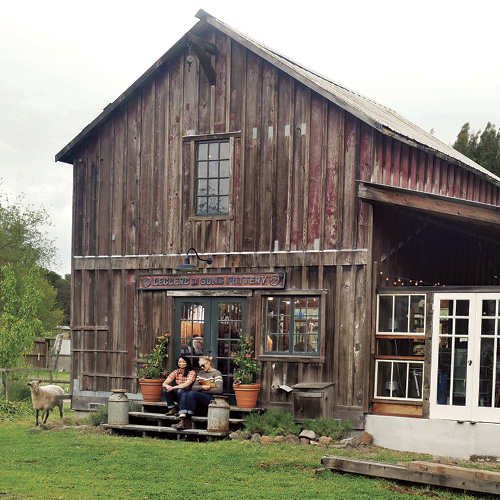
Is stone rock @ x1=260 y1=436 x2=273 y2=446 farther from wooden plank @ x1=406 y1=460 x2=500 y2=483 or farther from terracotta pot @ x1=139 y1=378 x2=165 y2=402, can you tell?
wooden plank @ x1=406 y1=460 x2=500 y2=483

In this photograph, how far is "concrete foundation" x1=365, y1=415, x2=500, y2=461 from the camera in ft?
44.4

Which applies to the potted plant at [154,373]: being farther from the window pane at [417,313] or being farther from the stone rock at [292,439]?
the window pane at [417,313]

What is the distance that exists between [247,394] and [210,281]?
7.83ft

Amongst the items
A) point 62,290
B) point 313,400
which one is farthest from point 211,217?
point 62,290

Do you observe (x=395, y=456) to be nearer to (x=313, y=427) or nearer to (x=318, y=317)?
(x=313, y=427)

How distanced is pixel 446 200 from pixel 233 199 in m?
4.27

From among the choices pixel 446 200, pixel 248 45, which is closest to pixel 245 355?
pixel 446 200

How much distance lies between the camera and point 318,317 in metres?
15.6

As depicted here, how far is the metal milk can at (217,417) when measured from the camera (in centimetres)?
1484

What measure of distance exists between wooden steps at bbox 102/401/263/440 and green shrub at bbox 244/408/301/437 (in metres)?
0.30

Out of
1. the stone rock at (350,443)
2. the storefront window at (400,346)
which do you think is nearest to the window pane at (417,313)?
the storefront window at (400,346)

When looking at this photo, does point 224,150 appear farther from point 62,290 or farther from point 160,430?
point 62,290

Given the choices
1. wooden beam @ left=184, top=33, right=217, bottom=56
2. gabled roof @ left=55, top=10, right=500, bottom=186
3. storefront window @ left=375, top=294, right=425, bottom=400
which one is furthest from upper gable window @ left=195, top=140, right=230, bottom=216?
storefront window @ left=375, top=294, right=425, bottom=400

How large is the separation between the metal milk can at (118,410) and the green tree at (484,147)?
2249 cm
